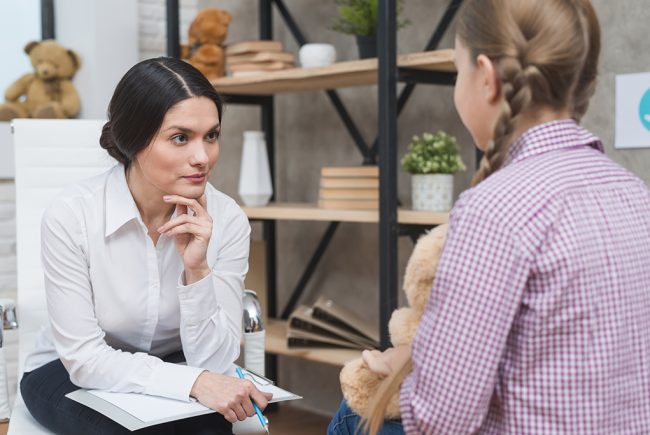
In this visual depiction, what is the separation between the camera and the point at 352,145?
2.87m

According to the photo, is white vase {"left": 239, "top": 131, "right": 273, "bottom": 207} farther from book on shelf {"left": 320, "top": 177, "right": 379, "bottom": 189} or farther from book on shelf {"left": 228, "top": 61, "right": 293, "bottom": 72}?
book on shelf {"left": 320, "top": 177, "right": 379, "bottom": 189}

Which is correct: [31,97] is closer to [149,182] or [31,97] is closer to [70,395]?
[149,182]

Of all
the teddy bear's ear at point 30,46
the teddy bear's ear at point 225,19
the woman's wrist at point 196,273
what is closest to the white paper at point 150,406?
the woman's wrist at point 196,273

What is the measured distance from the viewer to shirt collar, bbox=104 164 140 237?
1560 millimetres

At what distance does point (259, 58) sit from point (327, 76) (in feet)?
1.01

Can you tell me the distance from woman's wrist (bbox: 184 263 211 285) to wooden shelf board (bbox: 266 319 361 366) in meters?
0.99

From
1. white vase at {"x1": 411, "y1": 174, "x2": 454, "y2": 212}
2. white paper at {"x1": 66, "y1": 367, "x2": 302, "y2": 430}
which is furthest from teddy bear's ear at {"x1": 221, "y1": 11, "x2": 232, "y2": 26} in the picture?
white paper at {"x1": 66, "y1": 367, "x2": 302, "y2": 430}

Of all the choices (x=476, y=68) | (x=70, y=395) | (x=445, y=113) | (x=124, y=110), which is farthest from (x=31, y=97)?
(x=476, y=68)

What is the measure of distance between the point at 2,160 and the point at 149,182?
5.08 feet

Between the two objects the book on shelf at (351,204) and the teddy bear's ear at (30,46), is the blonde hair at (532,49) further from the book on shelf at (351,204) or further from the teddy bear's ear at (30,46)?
the teddy bear's ear at (30,46)

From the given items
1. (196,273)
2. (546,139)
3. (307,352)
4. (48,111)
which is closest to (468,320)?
(546,139)

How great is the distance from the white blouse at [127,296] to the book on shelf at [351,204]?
0.74 metres

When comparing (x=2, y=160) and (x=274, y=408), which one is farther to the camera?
(x=274, y=408)

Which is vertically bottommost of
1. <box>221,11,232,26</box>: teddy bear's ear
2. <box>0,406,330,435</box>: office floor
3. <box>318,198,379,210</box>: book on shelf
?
<box>0,406,330,435</box>: office floor
